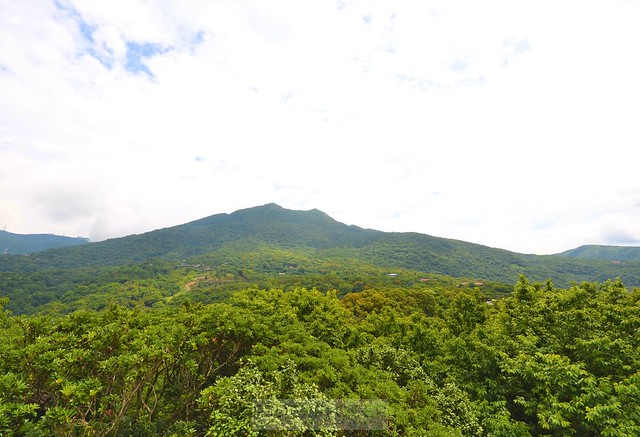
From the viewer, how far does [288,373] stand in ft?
27.3

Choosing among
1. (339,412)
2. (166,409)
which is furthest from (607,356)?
(166,409)

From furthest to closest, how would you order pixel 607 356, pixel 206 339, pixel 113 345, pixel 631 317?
1. pixel 631 317
2. pixel 607 356
3. pixel 206 339
4. pixel 113 345

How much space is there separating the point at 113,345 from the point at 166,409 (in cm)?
328

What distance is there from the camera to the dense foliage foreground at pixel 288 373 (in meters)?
6.32

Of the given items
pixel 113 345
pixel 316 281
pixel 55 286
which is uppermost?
pixel 113 345

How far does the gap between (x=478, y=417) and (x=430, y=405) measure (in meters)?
2.42

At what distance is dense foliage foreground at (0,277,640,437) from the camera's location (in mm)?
6316

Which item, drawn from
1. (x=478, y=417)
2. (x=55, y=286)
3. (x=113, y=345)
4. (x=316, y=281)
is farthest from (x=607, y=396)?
(x=55, y=286)

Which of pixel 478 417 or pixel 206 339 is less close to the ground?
pixel 206 339

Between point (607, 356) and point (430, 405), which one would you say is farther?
point (607, 356)

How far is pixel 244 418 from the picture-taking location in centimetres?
638

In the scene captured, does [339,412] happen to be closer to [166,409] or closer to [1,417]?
[166,409]

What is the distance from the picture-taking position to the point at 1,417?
15.7 feet

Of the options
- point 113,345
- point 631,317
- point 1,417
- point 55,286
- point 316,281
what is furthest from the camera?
point 55,286
